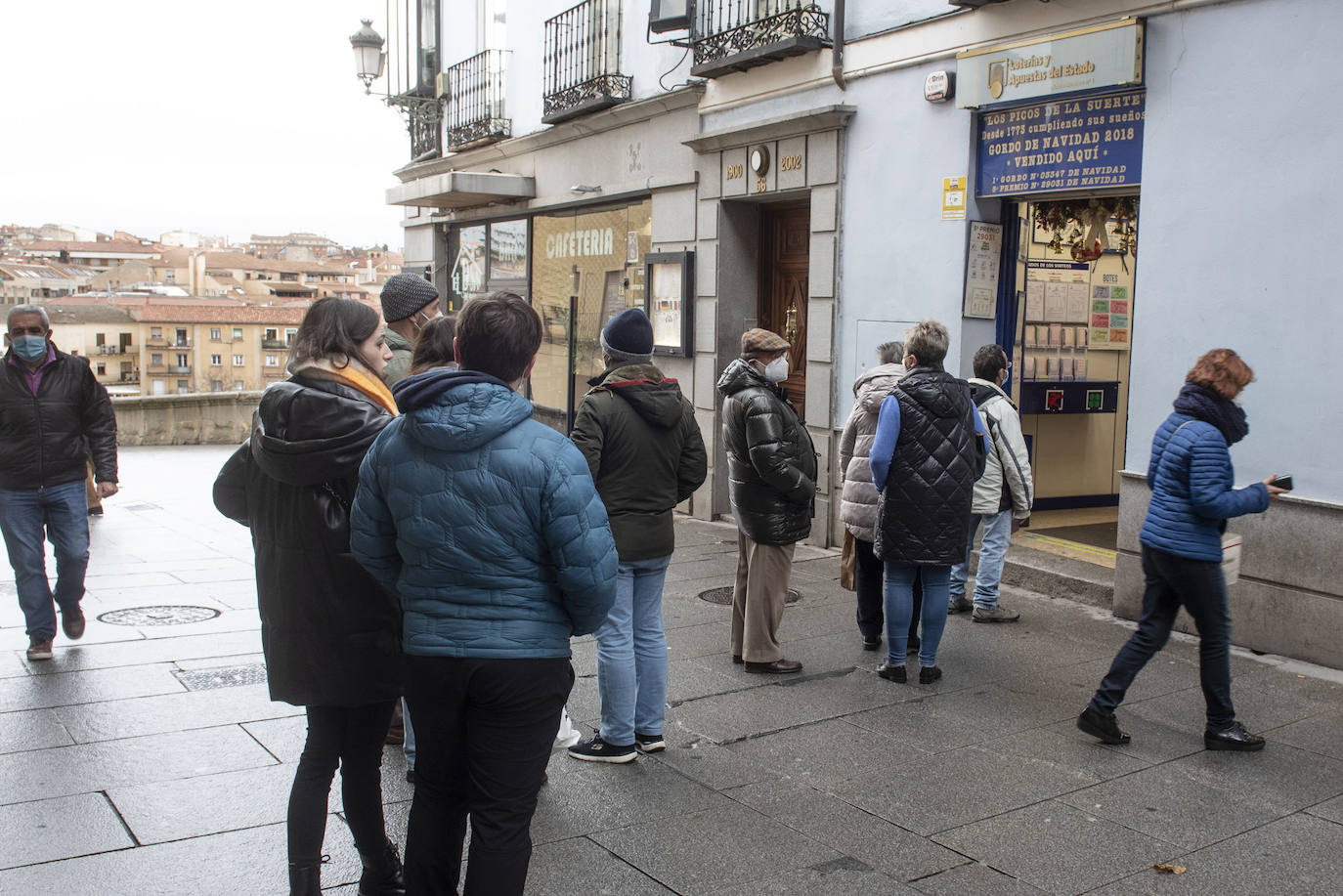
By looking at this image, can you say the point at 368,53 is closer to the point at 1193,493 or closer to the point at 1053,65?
the point at 1053,65

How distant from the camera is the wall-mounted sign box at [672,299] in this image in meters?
11.5

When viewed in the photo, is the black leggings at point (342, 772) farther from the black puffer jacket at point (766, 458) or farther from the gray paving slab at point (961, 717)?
the black puffer jacket at point (766, 458)

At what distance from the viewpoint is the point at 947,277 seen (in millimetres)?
8711

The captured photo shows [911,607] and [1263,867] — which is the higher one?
[911,607]

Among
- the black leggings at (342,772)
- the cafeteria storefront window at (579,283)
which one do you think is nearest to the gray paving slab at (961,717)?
the black leggings at (342,772)

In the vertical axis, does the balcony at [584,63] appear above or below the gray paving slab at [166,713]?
above

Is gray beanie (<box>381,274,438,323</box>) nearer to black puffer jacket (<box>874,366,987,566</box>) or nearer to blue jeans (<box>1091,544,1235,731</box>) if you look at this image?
black puffer jacket (<box>874,366,987,566</box>)

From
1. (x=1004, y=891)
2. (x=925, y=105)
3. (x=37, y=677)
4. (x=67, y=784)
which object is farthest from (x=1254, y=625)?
(x=37, y=677)

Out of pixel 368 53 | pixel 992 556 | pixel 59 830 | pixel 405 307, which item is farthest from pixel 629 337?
pixel 368 53

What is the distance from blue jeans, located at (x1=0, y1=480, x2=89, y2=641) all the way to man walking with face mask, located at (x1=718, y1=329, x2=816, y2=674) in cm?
341

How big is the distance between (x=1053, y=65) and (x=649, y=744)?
17.0 feet

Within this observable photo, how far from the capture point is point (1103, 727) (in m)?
5.12

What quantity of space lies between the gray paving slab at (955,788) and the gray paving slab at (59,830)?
2.66 metres

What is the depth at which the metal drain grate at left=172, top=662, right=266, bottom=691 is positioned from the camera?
237 inches
